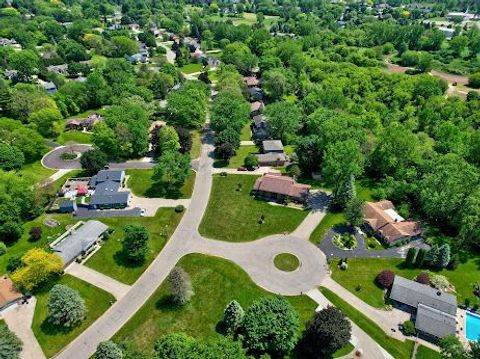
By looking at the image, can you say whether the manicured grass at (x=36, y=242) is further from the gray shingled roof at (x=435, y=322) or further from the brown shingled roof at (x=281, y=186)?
the gray shingled roof at (x=435, y=322)

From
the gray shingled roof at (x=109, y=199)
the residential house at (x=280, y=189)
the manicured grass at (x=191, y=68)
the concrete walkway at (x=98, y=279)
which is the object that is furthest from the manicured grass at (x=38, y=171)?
the manicured grass at (x=191, y=68)

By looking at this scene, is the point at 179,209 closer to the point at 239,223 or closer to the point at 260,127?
the point at 239,223

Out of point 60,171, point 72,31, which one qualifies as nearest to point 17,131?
point 60,171

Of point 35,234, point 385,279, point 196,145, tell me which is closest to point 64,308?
point 35,234

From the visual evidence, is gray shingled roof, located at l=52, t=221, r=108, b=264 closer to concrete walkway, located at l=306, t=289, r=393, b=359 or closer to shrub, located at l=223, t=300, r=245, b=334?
shrub, located at l=223, t=300, r=245, b=334

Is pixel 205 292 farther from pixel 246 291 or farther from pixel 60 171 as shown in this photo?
pixel 60 171

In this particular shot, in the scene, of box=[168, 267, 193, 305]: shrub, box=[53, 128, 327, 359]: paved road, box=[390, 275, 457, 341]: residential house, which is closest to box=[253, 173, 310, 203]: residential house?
box=[53, 128, 327, 359]: paved road
